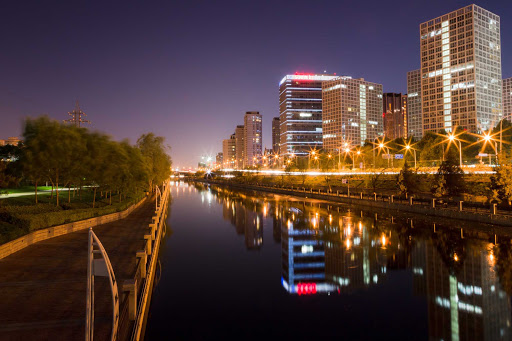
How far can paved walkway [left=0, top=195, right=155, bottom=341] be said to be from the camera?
27.4 ft

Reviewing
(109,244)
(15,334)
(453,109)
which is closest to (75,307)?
(15,334)

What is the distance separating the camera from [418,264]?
17.7 metres

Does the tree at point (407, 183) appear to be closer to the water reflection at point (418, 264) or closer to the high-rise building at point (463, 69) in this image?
the water reflection at point (418, 264)

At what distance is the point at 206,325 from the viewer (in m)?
11.5

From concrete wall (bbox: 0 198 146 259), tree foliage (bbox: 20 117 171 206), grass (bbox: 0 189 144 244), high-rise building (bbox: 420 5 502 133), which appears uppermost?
high-rise building (bbox: 420 5 502 133)

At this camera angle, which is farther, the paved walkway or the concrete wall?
Answer: the concrete wall

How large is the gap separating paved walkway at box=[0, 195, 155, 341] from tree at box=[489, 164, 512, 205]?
27618 mm

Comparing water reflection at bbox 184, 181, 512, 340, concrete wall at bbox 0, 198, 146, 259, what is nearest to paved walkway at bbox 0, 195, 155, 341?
concrete wall at bbox 0, 198, 146, 259

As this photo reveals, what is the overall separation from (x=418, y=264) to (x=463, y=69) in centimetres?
15911

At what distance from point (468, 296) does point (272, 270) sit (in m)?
8.86

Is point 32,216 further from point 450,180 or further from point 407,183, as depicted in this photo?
point 407,183

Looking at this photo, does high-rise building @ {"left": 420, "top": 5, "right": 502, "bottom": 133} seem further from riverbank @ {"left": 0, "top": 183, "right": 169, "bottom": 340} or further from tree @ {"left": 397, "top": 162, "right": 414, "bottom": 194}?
riverbank @ {"left": 0, "top": 183, "right": 169, "bottom": 340}

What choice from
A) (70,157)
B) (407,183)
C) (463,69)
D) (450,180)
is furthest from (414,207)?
(463,69)

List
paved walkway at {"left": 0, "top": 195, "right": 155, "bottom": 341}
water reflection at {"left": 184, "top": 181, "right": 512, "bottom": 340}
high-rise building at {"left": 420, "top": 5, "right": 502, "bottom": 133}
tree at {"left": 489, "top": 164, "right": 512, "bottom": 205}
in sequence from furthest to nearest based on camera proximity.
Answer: high-rise building at {"left": 420, "top": 5, "right": 502, "bottom": 133} < tree at {"left": 489, "top": 164, "right": 512, "bottom": 205} < water reflection at {"left": 184, "top": 181, "right": 512, "bottom": 340} < paved walkway at {"left": 0, "top": 195, "right": 155, "bottom": 341}
